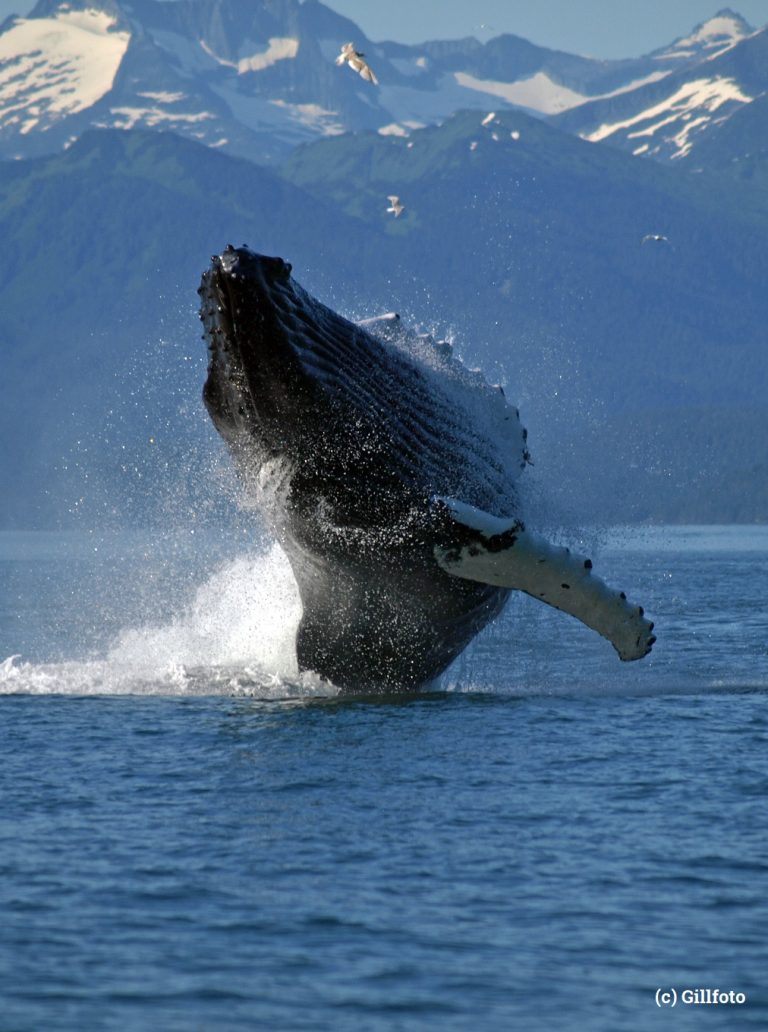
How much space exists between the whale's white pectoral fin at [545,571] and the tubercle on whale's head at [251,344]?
1.62 metres

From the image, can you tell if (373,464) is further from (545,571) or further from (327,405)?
(545,571)

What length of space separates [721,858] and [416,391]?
16.8 feet

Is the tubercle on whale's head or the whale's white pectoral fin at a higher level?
the tubercle on whale's head

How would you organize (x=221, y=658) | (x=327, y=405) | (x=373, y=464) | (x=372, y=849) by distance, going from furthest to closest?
(x=221, y=658) → (x=373, y=464) → (x=327, y=405) → (x=372, y=849)

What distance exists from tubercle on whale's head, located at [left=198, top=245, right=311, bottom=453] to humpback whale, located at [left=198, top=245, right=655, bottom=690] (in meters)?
0.01

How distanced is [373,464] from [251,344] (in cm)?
165

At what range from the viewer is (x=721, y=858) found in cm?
1073

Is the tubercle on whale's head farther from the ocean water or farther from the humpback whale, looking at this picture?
the ocean water

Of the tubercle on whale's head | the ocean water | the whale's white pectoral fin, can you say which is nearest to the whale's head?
the tubercle on whale's head

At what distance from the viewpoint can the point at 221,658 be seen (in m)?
19.9


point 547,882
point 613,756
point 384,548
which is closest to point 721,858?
point 547,882

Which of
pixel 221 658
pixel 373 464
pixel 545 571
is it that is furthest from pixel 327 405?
pixel 221 658

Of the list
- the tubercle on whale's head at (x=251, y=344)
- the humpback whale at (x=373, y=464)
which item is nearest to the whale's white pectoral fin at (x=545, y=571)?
the humpback whale at (x=373, y=464)

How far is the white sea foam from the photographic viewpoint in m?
17.6
